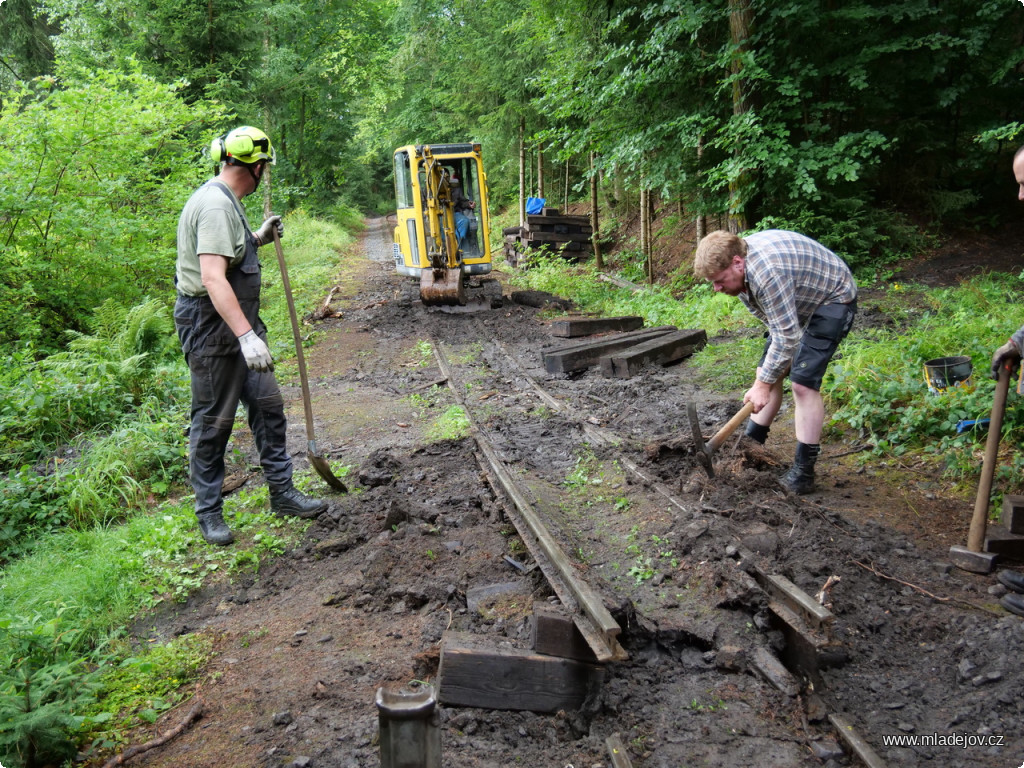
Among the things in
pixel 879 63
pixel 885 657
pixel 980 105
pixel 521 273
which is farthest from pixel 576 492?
pixel 521 273

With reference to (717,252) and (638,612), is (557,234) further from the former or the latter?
(638,612)

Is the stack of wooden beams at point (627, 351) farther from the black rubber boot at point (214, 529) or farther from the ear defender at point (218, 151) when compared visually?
the ear defender at point (218, 151)

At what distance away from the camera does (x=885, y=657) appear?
10.2 feet

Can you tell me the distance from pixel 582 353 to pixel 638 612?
5.33 metres

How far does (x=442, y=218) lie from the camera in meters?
13.5

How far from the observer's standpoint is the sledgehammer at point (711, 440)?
4592 millimetres

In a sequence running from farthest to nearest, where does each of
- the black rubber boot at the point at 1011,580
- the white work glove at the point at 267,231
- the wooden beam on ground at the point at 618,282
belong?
the wooden beam on ground at the point at 618,282, the white work glove at the point at 267,231, the black rubber boot at the point at 1011,580

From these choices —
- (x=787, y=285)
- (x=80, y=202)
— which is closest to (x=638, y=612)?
(x=787, y=285)

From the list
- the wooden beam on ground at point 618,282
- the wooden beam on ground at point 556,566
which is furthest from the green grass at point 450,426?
the wooden beam on ground at point 618,282

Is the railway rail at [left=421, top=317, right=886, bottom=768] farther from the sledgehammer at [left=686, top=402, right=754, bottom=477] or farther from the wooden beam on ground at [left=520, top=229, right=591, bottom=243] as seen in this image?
the wooden beam on ground at [left=520, top=229, right=591, bottom=243]

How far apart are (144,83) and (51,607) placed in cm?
892

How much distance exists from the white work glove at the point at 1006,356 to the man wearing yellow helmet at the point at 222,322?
4175 mm

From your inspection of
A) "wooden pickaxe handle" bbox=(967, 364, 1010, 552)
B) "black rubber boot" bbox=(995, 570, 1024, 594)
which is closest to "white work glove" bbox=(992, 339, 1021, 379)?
"wooden pickaxe handle" bbox=(967, 364, 1010, 552)

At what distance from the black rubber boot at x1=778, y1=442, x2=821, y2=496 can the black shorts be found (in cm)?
46
